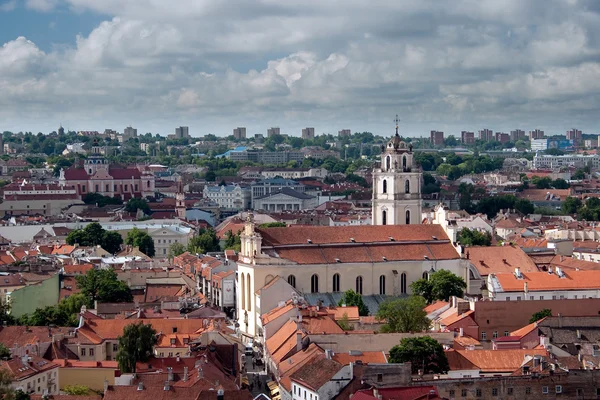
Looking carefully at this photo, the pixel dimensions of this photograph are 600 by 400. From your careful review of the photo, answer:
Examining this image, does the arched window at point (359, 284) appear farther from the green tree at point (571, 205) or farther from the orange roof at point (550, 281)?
the green tree at point (571, 205)

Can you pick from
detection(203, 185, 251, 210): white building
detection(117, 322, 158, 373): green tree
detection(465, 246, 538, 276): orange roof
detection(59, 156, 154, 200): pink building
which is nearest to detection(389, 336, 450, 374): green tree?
detection(117, 322, 158, 373): green tree

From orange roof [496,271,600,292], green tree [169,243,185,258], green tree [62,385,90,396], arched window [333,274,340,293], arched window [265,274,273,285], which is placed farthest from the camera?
green tree [169,243,185,258]

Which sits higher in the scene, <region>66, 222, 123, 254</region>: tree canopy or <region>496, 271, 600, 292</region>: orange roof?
<region>496, 271, 600, 292</region>: orange roof

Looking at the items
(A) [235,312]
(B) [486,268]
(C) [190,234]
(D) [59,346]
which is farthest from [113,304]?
(C) [190,234]

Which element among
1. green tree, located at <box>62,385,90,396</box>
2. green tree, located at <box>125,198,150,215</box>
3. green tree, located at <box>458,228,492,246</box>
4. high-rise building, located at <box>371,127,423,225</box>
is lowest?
green tree, located at <box>125,198,150,215</box>

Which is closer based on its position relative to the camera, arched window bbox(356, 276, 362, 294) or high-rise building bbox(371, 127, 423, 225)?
arched window bbox(356, 276, 362, 294)

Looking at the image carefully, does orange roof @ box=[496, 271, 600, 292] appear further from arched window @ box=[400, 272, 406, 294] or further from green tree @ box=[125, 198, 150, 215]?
green tree @ box=[125, 198, 150, 215]

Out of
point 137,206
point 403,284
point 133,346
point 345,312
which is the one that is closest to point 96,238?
point 137,206
